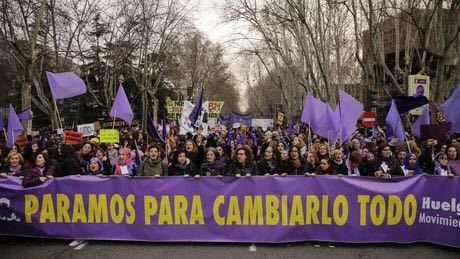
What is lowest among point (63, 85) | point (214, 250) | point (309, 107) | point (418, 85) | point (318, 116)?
point (214, 250)

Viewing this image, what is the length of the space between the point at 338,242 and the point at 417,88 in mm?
8340

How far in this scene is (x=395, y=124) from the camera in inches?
294

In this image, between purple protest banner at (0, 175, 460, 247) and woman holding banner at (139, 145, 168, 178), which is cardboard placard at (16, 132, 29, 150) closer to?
purple protest banner at (0, 175, 460, 247)

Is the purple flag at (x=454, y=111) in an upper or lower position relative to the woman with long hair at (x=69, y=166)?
upper

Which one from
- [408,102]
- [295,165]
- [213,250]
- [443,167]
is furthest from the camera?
[408,102]

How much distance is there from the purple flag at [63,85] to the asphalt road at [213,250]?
3198mm

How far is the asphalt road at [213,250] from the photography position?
16.2ft

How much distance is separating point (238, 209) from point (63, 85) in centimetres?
473

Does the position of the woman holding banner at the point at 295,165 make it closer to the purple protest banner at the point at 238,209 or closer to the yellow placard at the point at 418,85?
the purple protest banner at the point at 238,209

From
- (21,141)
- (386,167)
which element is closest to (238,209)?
(386,167)

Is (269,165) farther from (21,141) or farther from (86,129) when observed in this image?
(86,129)

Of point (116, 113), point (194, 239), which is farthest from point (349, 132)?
point (116, 113)

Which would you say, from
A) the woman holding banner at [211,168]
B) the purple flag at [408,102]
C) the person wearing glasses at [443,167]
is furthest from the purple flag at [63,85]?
the person wearing glasses at [443,167]

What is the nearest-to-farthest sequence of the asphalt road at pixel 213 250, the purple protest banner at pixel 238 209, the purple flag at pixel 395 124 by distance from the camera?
the asphalt road at pixel 213 250
the purple protest banner at pixel 238 209
the purple flag at pixel 395 124
